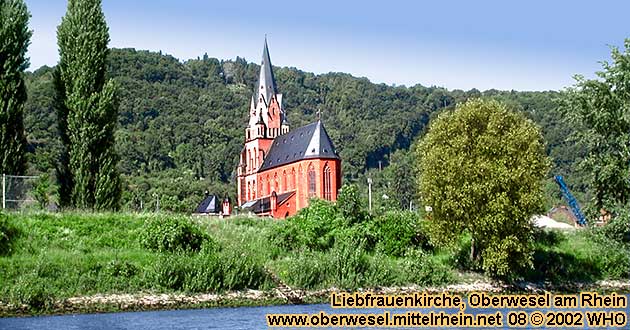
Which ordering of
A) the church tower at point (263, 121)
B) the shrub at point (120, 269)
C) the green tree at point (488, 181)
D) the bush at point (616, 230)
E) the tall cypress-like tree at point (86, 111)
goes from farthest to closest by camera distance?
the church tower at point (263, 121), the tall cypress-like tree at point (86, 111), the bush at point (616, 230), the green tree at point (488, 181), the shrub at point (120, 269)

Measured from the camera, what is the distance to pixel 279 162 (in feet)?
336

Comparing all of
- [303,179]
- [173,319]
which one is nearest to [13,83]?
[173,319]

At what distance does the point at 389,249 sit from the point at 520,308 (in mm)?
13228

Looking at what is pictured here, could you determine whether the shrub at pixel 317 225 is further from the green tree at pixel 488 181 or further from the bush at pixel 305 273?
the green tree at pixel 488 181

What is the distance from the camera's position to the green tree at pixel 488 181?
146 feet

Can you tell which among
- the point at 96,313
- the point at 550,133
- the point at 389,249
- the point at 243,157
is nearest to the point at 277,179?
the point at 243,157

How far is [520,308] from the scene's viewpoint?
120 feet

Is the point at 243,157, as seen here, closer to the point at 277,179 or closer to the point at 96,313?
the point at 277,179

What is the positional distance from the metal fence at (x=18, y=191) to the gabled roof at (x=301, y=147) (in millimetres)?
48547

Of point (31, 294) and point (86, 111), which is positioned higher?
point (86, 111)

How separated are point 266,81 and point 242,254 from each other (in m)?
73.8

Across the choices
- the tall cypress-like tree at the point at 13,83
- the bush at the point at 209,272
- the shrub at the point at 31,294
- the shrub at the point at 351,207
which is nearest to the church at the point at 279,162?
the shrub at the point at 351,207

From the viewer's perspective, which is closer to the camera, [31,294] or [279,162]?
[31,294]

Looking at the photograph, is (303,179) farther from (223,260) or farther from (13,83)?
(223,260)
